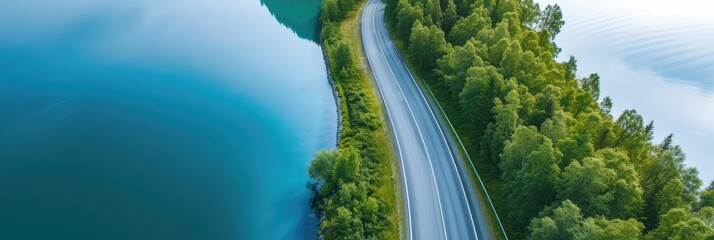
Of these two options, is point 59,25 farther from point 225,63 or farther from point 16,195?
point 16,195

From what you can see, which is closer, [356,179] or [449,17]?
[356,179]

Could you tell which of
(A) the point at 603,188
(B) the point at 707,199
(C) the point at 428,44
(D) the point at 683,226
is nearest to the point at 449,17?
(C) the point at 428,44

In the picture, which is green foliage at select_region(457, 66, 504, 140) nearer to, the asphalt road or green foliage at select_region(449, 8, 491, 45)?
the asphalt road

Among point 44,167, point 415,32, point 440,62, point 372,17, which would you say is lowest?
point 44,167

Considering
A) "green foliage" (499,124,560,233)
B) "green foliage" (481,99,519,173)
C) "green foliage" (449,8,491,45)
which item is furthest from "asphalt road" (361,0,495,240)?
"green foliage" (449,8,491,45)

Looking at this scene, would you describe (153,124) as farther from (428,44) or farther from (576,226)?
(576,226)

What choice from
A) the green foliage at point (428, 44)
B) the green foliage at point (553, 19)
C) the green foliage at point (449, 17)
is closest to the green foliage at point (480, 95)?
the green foliage at point (428, 44)

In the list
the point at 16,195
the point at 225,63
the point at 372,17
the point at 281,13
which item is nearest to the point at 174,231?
the point at 16,195
